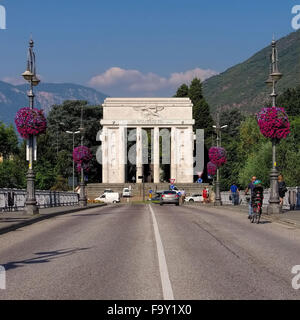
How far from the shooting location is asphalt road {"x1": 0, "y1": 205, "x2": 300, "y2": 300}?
7.71m

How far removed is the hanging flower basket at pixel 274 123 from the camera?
2675cm

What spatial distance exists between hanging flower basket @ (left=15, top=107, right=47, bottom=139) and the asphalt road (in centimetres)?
1005

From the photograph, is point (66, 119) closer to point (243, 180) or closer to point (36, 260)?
point (243, 180)

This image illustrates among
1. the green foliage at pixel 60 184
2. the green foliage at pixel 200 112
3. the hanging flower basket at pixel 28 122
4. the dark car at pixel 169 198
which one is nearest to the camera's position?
the hanging flower basket at pixel 28 122

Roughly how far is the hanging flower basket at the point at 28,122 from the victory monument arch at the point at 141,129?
246ft

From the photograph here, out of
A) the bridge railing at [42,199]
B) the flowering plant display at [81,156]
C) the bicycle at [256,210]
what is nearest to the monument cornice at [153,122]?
the bridge railing at [42,199]

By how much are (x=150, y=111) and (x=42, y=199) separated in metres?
65.8

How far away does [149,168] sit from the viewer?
4584 inches

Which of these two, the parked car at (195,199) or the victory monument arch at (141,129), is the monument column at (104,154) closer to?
the victory monument arch at (141,129)

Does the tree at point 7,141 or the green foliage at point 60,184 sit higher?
the tree at point 7,141

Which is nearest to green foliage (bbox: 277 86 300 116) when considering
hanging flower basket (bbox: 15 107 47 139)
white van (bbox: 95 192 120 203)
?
white van (bbox: 95 192 120 203)

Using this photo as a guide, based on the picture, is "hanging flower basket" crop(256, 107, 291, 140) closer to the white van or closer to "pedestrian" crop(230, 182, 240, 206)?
"pedestrian" crop(230, 182, 240, 206)

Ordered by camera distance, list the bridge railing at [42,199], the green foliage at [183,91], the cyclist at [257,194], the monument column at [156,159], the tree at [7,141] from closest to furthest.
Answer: the cyclist at [257,194], the bridge railing at [42,199], the tree at [7,141], the monument column at [156,159], the green foliage at [183,91]

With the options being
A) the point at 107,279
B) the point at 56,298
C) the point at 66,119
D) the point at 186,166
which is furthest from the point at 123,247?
the point at 66,119
